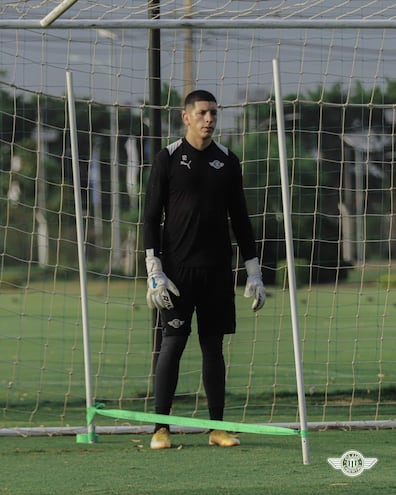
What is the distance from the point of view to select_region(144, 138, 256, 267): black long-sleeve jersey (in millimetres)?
6199

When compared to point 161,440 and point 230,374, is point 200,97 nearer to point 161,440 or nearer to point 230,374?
point 161,440

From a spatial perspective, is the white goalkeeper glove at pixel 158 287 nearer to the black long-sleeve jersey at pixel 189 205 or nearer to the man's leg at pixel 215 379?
the black long-sleeve jersey at pixel 189 205

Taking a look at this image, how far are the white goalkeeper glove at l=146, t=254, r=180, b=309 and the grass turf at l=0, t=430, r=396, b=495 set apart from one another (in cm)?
71

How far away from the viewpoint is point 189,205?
620cm

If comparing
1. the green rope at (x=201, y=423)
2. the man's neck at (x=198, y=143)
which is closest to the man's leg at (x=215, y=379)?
the green rope at (x=201, y=423)

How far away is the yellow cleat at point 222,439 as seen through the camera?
243 inches

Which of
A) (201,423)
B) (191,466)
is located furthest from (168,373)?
(191,466)

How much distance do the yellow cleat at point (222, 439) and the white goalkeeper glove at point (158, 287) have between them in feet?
2.22

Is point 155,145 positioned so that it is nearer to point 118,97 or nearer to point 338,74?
point 118,97

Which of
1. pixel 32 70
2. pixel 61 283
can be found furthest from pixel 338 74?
pixel 61 283

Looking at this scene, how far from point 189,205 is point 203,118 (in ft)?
1.41

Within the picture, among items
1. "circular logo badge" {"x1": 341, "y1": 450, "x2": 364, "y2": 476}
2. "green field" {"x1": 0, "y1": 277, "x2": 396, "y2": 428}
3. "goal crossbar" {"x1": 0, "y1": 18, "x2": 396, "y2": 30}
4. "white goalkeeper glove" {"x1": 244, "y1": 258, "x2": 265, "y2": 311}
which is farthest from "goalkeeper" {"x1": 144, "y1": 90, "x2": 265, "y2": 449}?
"green field" {"x1": 0, "y1": 277, "x2": 396, "y2": 428}

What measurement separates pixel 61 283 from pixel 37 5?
→ 26.8 m

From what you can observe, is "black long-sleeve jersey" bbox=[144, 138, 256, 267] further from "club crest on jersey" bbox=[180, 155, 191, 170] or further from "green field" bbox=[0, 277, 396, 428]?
"green field" bbox=[0, 277, 396, 428]
